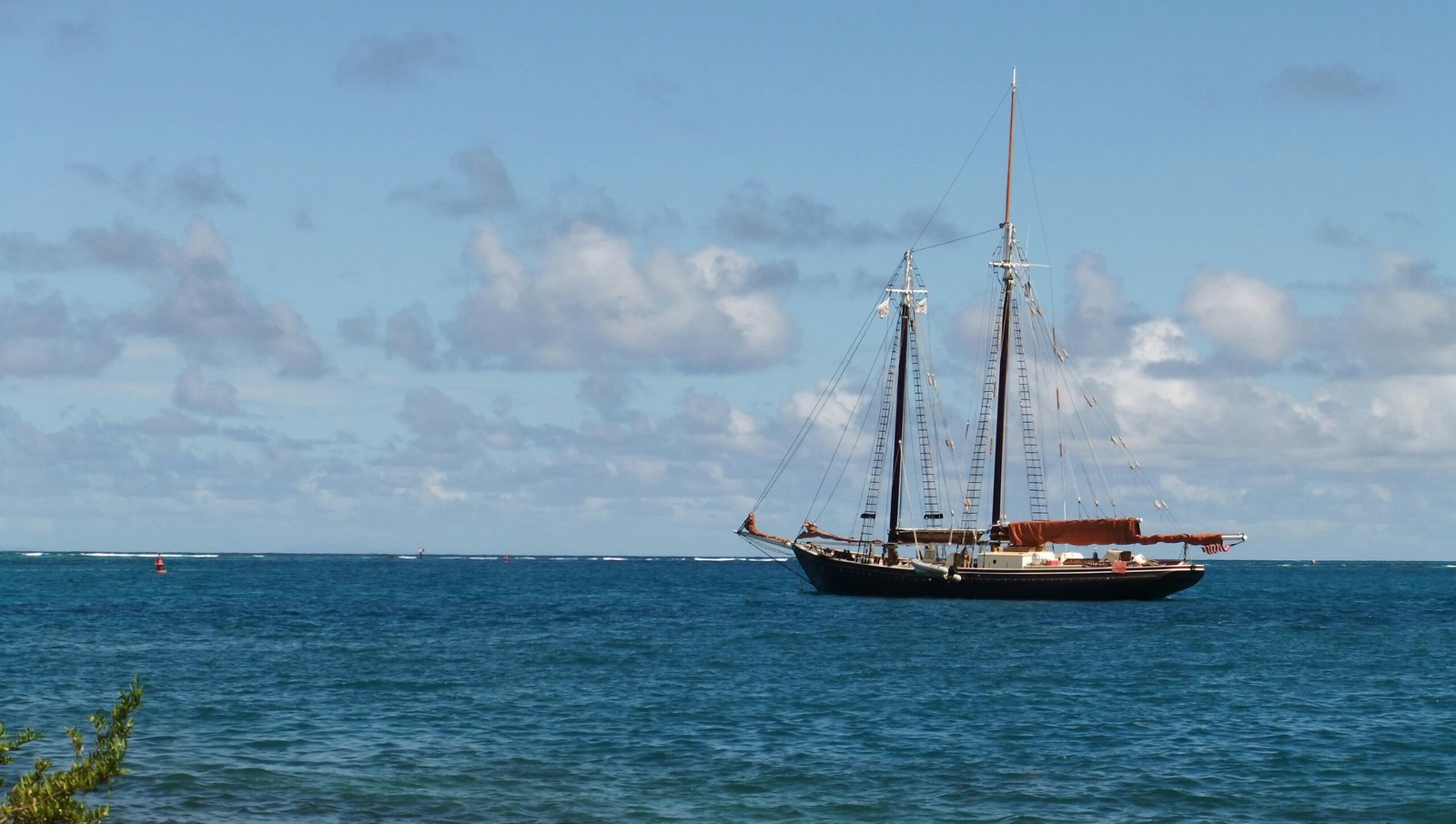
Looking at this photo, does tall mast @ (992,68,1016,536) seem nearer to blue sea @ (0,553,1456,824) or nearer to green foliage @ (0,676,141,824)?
blue sea @ (0,553,1456,824)

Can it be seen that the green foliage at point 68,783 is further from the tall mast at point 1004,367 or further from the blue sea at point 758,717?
the tall mast at point 1004,367

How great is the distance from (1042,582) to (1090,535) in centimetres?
595

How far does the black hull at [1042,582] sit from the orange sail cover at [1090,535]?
8.30 feet

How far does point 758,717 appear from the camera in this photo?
1847 inches

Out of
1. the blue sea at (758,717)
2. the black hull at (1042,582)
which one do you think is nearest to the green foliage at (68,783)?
the blue sea at (758,717)

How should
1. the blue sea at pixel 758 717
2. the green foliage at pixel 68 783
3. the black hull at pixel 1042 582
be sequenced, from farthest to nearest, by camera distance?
the black hull at pixel 1042 582
the blue sea at pixel 758 717
the green foliage at pixel 68 783

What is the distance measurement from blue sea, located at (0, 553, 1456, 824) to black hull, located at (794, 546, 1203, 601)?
13131mm

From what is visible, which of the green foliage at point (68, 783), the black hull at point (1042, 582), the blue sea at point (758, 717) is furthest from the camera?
the black hull at point (1042, 582)

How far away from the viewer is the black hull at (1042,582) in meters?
106

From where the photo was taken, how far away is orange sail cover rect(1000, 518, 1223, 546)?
352 feet

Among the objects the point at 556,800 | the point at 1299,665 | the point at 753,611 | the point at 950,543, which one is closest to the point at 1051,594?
the point at 950,543

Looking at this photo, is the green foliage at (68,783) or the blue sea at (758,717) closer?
the green foliage at (68,783)

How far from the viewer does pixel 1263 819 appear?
3216 cm

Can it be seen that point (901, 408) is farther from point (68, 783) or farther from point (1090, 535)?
point (68, 783)
